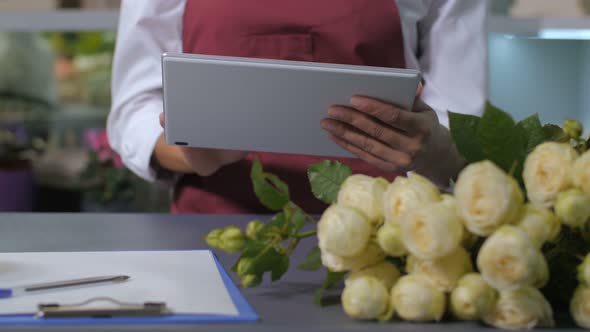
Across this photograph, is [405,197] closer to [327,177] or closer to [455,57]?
[327,177]

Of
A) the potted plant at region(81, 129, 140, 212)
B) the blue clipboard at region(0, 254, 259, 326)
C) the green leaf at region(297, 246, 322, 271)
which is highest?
the green leaf at region(297, 246, 322, 271)

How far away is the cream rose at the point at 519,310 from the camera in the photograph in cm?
55

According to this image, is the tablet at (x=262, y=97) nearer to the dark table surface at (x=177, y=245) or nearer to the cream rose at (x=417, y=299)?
the dark table surface at (x=177, y=245)

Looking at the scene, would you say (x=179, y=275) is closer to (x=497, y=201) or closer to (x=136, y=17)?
(x=497, y=201)

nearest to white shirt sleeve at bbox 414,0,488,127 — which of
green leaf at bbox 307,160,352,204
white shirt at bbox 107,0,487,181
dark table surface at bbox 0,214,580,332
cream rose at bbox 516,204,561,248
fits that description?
white shirt at bbox 107,0,487,181

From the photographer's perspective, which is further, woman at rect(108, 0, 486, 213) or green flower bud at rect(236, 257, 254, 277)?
woman at rect(108, 0, 486, 213)

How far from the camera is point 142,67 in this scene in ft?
4.69

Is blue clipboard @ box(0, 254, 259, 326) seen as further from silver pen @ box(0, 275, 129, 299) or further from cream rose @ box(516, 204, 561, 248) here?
cream rose @ box(516, 204, 561, 248)

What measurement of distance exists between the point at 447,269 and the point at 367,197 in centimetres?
8

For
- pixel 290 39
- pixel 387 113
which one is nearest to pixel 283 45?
pixel 290 39

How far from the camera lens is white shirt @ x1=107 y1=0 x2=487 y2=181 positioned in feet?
4.61

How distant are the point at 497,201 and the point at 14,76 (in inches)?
82.5

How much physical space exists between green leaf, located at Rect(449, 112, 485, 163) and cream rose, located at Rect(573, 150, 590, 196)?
0.08 metres

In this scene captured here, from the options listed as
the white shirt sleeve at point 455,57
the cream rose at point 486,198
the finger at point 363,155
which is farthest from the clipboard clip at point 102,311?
the white shirt sleeve at point 455,57
